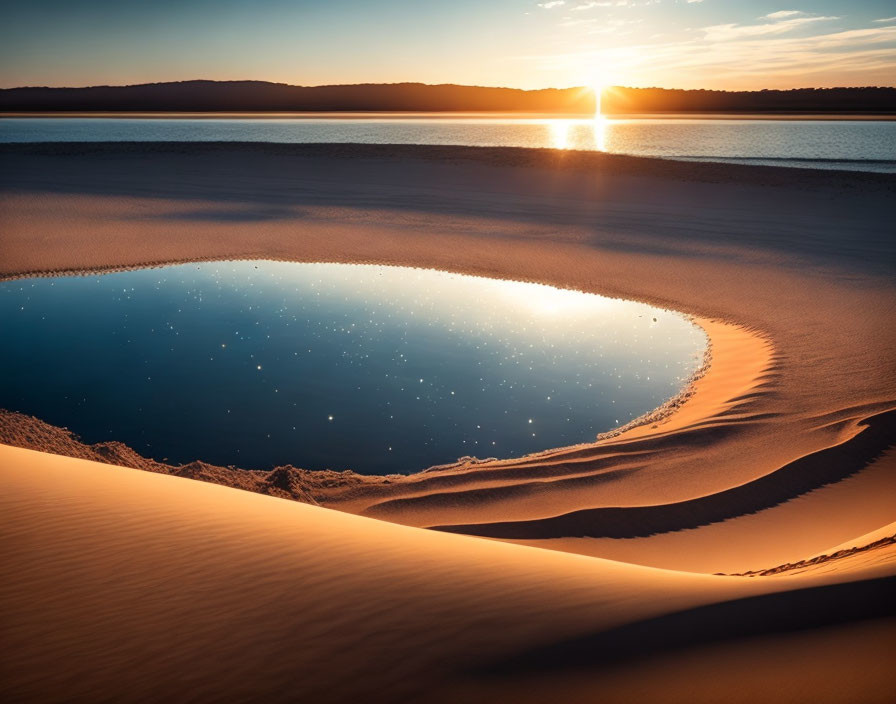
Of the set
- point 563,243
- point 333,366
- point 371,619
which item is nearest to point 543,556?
point 371,619

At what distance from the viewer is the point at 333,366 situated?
371 inches

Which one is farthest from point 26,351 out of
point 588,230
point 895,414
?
point 588,230

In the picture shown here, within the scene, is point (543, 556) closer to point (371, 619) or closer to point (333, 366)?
point (371, 619)

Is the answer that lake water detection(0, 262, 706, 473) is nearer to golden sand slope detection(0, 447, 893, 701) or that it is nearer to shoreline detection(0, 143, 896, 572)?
shoreline detection(0, 143, 896, 572)

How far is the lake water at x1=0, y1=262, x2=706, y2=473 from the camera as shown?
24.3 ft

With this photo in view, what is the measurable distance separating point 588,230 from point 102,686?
19.5m

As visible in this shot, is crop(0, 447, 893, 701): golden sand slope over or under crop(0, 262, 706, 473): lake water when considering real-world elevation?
under

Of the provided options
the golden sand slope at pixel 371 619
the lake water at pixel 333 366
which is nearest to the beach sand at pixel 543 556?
the golden sand slope at pixel 371 619

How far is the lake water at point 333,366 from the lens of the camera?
7.42m

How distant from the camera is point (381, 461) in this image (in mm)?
6926

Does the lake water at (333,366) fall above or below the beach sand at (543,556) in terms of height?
above

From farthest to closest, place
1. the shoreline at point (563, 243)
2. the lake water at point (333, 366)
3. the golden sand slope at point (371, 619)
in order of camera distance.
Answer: the lake water at point (333, 366) < the shoreline at point (563, 243) < the golden sand slope at point (371, 619)

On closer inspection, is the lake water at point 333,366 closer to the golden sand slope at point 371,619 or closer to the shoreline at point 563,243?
the shoreline at point 563,243

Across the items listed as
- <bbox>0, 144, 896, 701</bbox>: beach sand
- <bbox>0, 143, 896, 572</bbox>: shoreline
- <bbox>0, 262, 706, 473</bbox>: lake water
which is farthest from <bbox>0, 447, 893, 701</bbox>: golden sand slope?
<bbox>0, 262, 706, 473</bbox>: lake water
